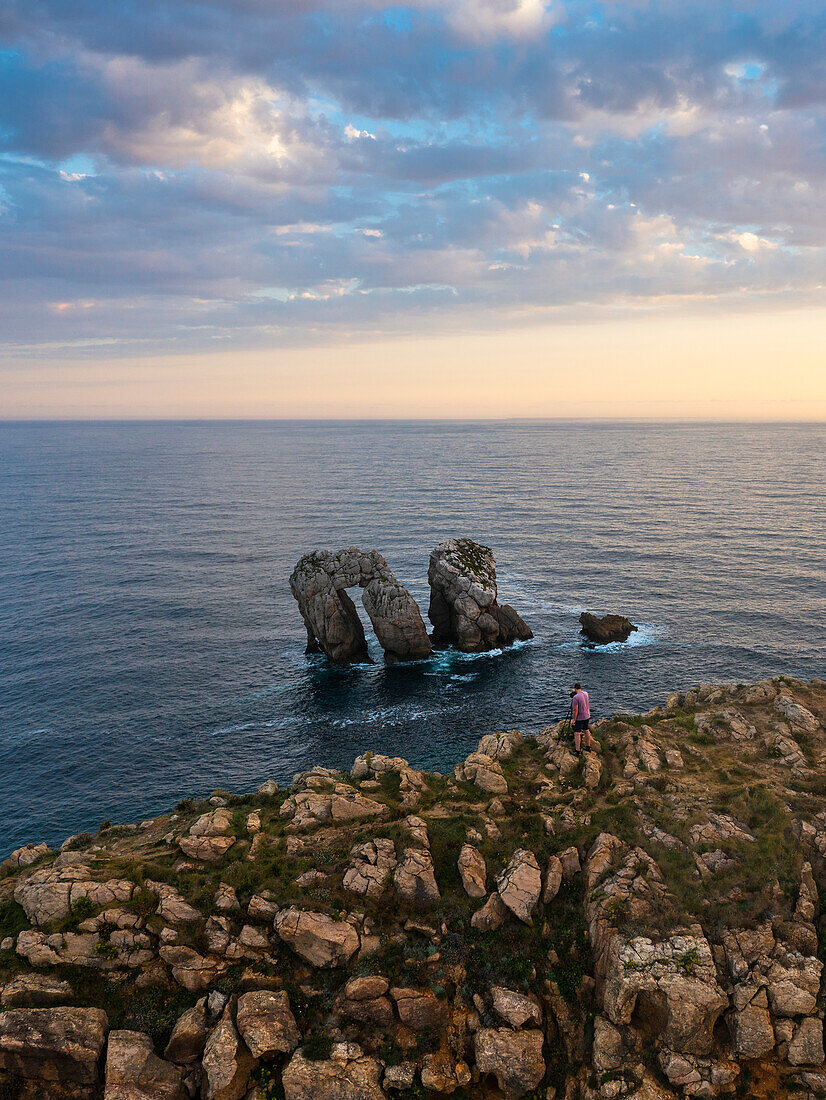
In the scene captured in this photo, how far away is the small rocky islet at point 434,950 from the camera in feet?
64.5

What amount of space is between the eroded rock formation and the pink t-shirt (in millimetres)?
38627

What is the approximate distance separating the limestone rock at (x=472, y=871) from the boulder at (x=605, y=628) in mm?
48489

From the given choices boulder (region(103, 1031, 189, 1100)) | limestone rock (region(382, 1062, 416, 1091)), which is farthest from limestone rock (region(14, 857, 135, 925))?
limestone rock (region(382, 1062, 416, 1091))

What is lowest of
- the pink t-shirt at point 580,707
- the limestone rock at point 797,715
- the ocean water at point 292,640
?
the ocean water at point 292,640

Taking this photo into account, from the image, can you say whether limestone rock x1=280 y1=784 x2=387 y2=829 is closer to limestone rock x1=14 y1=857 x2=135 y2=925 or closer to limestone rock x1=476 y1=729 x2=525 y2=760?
limestone rock x1=14 y1=857 x2=135 y2=925

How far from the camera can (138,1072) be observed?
19.5 metres

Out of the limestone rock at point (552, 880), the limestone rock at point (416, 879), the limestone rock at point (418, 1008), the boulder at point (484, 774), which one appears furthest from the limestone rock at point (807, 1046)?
the boulder at point (484, 774)

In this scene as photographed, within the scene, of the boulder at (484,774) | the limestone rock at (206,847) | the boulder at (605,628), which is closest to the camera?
the limestone rock at (206,847)

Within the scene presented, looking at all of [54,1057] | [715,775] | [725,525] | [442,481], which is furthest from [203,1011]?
[442,481]

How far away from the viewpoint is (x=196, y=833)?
27766 mm

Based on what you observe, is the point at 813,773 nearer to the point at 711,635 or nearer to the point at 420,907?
the point at 420,907

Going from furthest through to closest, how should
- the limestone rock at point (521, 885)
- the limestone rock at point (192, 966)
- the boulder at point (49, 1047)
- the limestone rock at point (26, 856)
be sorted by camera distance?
the limestone rock at point (26, 856) → the limestone rock at point (521, 885) → the limestone rock at point (192, 966) → the boulder at point (49, 1047)

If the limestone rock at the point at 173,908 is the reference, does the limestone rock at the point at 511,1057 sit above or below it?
below

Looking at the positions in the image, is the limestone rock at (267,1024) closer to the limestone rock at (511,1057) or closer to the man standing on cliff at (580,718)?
the limestone rock at (511,1057)
